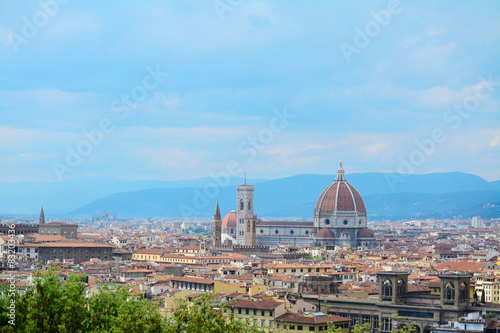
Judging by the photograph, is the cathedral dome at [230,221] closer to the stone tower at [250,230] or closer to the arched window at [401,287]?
the stone tower at [250,230]

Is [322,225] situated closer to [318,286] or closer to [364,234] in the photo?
Result: [364,234]

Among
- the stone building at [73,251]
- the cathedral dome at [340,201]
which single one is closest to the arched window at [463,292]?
the stone building at [73,251]

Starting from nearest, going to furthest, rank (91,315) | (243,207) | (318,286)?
1. (91,315)
2. (318,286)
3. (243,207)

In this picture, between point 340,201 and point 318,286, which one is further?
point 340,201

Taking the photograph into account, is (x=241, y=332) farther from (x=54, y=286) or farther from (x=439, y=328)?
(x=439, y=328)

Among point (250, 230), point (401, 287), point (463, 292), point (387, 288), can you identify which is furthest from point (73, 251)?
point (463, 292)

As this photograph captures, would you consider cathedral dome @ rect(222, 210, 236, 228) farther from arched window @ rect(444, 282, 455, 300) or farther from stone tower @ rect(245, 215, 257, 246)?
arched window @ rect(444, 282, 455, 300)
